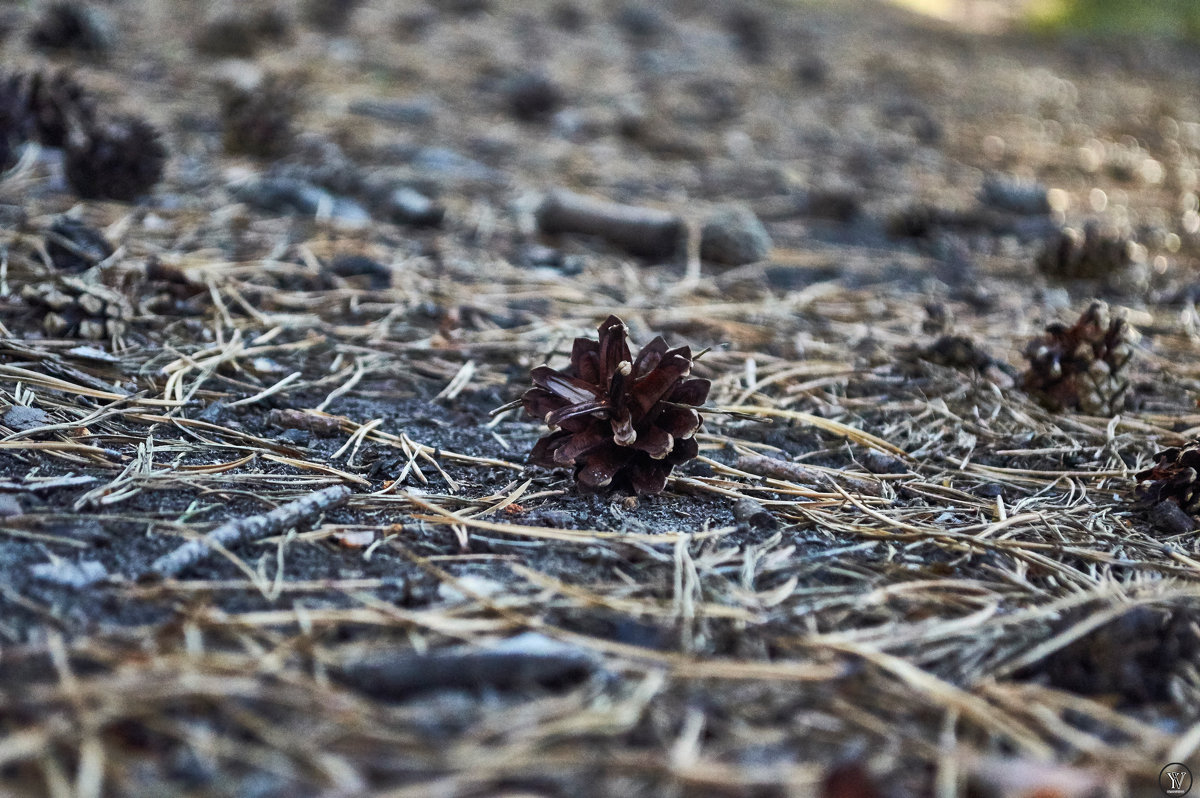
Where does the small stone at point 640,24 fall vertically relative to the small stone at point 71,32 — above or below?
above

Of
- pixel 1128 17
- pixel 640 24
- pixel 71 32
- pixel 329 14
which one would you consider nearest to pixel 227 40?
pixel 71 32

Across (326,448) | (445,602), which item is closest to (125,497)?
(326,448)

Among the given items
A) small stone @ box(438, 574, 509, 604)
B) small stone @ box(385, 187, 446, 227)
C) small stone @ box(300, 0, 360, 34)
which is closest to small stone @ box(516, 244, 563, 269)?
small stone @ box(385, 187, 446, 227)

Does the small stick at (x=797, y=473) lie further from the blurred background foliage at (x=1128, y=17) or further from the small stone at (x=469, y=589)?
the blurred background foliage at (x=1128, y=17)

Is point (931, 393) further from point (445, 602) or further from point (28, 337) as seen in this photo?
point (28, 337)

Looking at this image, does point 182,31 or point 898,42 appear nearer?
point 182,31

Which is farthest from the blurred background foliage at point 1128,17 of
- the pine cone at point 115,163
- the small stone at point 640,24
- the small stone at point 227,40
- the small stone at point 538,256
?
the pine cone at point 115,163
